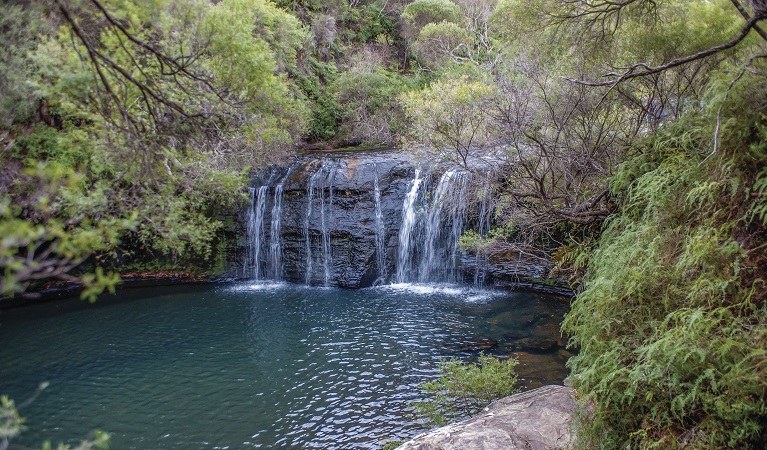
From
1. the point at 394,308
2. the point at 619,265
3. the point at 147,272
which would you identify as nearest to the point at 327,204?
the point at 394,308

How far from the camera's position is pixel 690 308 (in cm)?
400

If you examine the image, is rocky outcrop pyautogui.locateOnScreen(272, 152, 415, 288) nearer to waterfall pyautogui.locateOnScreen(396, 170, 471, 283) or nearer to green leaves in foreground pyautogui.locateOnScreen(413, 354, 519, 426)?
waterfall pyautogui.locateOnScreen(396, 170, 471, 283)

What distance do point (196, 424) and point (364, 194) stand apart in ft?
31.0

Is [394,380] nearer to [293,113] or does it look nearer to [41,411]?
[41,411]

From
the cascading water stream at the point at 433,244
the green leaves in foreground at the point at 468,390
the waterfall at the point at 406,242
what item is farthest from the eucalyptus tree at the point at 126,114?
the cascading water stream at the point at 433,244

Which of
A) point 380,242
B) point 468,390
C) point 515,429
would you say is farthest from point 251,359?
point 380,242

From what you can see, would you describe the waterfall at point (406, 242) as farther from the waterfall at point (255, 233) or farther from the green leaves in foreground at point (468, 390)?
the green leaves in foreground at point (468, 390)

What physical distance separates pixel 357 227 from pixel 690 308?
1187 cm

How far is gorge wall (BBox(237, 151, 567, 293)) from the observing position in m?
14.6

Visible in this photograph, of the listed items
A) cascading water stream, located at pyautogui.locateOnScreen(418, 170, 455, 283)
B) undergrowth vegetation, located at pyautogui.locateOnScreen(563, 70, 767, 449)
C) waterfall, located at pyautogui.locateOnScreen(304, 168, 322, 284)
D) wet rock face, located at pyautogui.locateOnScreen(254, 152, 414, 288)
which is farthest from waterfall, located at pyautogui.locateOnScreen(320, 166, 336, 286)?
undergrowth vegetation, located at pyautogui.locateOnScreen(563, 70, 767, 449)

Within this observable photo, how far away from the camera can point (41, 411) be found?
7.80 m

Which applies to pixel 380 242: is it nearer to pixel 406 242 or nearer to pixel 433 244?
pixel 406 242

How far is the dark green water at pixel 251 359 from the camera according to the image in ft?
23.6

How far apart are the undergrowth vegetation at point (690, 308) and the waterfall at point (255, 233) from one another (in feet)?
40.9
